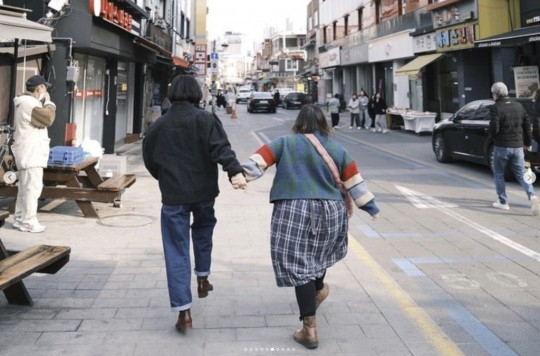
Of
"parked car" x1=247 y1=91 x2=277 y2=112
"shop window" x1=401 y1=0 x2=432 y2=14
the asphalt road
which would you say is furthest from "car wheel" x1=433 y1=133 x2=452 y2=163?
"parked car" x1=247 y1=91 x2=277 y2=112

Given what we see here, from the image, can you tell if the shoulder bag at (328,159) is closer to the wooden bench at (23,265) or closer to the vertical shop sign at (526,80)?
the wooden bench at (23,265)

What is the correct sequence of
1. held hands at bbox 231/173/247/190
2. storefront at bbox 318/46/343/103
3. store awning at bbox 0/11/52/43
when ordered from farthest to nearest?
storefront at bbox 318/46/343/103
store awning at bbox 0/11/52/43
held hands at bbox 231/173/247/190

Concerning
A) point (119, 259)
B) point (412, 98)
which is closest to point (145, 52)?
point (119, 259)

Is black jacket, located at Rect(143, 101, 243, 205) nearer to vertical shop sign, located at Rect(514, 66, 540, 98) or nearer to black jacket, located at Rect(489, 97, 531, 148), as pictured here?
black jacket, located at Rect(489, 97, 531, 148)

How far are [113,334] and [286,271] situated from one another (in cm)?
133

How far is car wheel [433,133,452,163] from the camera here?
12.8 m

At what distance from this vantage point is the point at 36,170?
6.22m

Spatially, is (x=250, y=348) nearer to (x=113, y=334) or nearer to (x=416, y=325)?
(x=113, y=334)

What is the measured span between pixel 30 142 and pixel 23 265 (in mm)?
2795

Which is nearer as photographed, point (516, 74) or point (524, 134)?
point (524, 134)

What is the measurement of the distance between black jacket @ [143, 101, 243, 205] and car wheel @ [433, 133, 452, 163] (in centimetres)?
1014

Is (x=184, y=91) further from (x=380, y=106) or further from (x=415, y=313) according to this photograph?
(x=380, y=106)

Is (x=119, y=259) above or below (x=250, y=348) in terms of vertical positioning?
above

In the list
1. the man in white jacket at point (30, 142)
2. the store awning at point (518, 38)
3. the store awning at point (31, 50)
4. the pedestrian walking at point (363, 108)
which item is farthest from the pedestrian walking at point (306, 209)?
the pedestrian walking at point (363, 108)
